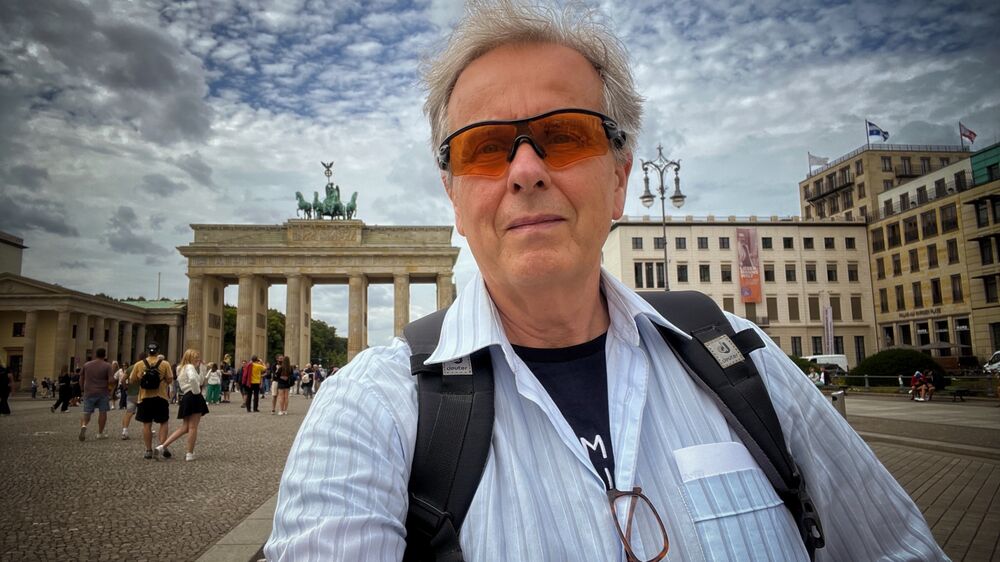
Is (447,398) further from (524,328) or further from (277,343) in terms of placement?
(277,343)

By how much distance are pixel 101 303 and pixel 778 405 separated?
6259 centimetres

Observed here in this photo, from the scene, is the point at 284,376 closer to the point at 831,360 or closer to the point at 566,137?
the point at 566,137

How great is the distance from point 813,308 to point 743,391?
61.9 m

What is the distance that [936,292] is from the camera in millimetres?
47406

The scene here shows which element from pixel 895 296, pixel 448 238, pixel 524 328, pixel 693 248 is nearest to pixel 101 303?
pixel 448 238

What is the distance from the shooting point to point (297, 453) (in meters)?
1.11

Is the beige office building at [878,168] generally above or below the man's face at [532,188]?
above

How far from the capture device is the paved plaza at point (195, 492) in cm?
513

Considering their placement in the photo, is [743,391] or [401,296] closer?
[743,391]

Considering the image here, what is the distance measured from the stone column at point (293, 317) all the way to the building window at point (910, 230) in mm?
55065

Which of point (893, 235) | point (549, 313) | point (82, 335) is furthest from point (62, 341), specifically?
point (893, 235)

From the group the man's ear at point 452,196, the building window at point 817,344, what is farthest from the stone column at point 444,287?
the man's ear at point 452,196

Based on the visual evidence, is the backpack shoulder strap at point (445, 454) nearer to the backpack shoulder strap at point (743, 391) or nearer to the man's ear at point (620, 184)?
the backpack shoulder strap at point (743, 391)

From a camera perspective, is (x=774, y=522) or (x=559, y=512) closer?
(x=559, y=512)
